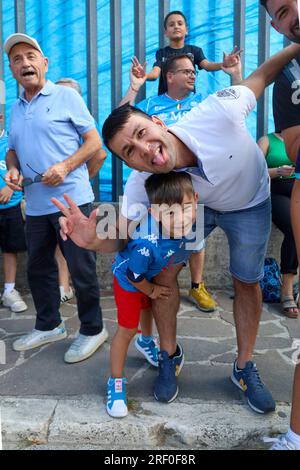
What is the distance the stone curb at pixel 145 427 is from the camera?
2297 millimetres

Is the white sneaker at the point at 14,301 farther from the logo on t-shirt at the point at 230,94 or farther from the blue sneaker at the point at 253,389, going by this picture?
the logo on t-shirt at the point at 230,94

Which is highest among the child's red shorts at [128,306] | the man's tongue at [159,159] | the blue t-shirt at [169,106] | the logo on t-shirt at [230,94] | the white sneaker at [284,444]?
the blue t-shirt at [169,106]

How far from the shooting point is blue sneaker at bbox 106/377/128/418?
7.82ft

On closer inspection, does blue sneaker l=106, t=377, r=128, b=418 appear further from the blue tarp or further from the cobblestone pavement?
the blue tarp

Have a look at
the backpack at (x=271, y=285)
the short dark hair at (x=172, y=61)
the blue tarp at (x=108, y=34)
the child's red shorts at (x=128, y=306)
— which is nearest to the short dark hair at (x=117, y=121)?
the child's red shorts at (x=128, y=306)

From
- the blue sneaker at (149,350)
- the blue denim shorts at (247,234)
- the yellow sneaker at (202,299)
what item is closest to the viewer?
the blue denim shorts at (247,234)

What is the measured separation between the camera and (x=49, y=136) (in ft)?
9.99

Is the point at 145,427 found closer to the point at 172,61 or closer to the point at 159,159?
the point at 159,159

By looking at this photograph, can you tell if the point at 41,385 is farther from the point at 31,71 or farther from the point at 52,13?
the point at 52,13

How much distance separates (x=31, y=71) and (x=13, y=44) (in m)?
0.21

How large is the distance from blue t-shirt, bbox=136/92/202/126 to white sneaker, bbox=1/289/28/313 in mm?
1882

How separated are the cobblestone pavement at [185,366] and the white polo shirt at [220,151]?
39.9 inches

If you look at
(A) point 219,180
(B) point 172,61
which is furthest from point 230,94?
(B) point 172,61

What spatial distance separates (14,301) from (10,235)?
56 cm
